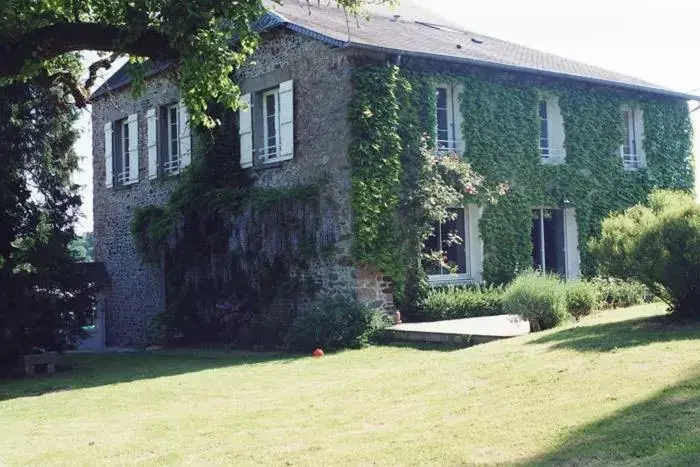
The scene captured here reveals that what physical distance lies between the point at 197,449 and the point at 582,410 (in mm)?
2992

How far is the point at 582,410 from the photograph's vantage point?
21.2 feet

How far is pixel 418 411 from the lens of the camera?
7.41 meters

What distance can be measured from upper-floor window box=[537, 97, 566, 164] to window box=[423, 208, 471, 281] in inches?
115

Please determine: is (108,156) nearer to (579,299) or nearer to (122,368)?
(122,368)

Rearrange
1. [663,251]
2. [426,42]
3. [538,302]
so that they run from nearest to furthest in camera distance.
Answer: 1. [663,251]
2. [538,302]
3. [426,42]

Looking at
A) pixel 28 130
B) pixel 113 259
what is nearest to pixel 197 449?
pixel 28 130

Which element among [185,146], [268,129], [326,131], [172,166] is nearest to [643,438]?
[326,131]

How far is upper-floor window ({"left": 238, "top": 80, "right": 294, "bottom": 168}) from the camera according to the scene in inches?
658

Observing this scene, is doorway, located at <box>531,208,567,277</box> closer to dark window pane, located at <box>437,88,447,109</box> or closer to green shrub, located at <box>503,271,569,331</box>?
dark window pane, located at <box>437,88,447,109</box>

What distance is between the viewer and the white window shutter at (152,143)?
66.1ft

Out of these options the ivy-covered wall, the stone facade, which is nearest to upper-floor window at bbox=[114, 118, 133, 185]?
the stone facade

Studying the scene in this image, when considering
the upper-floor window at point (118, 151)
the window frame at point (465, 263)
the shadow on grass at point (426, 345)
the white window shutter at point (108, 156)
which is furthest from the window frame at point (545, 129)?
the white window shutter at point (108, 156)

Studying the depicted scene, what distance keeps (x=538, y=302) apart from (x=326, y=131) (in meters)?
5.56

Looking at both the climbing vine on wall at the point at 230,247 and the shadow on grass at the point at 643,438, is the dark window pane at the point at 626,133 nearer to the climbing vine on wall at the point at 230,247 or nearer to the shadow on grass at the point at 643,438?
the climbing vine on wall at the point at 230,247
